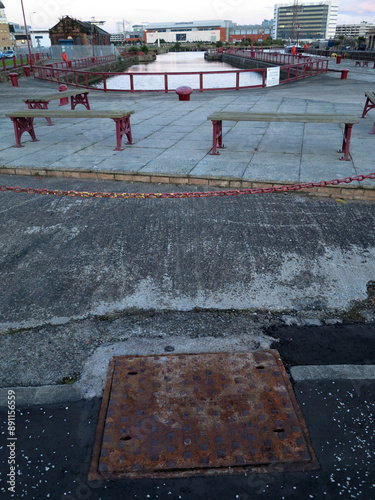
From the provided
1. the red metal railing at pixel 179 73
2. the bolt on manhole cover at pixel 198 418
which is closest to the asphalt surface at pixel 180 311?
the bolt on manhole cover at pixel 198 418

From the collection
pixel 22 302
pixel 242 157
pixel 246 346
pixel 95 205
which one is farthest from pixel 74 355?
pixel 242 157

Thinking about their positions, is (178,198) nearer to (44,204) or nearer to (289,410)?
(44,204)

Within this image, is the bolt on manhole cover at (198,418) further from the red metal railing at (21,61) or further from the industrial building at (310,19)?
the industrial building at (310,19)

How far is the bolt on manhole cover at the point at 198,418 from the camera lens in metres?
2.29

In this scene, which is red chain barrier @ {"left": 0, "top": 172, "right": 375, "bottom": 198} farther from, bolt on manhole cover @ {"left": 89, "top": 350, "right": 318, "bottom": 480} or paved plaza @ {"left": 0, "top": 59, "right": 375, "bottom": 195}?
bolt on manhole cover @ {"left": 89, "top": 350, "right": 318, "bottom": 480}

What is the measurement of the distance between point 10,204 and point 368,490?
572cm

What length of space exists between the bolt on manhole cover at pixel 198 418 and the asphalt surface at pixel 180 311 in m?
0.08

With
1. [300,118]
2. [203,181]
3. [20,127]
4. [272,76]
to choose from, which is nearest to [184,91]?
[272,76]

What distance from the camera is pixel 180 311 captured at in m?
3.71

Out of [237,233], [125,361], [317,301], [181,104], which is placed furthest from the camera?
[181,104]

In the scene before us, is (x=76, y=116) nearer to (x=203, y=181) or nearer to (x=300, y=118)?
(x=203, y=181)

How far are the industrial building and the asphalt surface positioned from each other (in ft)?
696

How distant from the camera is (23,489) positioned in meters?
2.21

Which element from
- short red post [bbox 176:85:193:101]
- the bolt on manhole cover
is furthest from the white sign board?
the bolt on manhole cover
